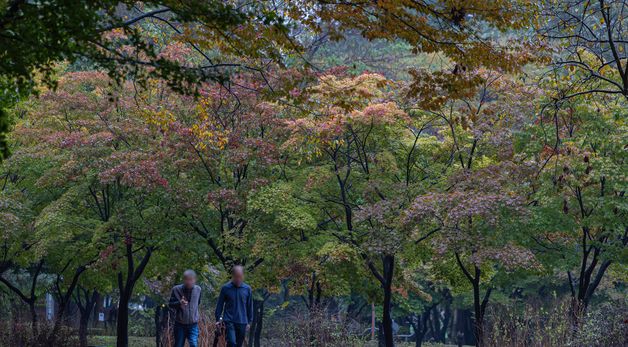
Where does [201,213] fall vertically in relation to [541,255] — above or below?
above

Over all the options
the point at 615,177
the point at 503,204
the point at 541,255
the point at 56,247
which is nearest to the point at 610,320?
the point at 503,204

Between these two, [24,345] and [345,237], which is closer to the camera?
[24,345]

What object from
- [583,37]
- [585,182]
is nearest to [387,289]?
[585,182]

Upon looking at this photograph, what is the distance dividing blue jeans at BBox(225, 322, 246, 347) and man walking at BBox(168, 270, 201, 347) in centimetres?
49

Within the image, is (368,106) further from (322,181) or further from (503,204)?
(503,204)

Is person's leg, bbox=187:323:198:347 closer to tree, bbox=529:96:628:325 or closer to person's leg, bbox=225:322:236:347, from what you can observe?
person's leg, bbox=225:322:236:347

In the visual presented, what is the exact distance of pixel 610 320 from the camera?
537 inches

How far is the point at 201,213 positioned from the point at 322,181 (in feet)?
10.1

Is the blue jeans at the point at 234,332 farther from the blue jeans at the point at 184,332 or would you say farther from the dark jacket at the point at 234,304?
the blue jeans at the point at 184,332

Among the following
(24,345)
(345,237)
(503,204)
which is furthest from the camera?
(345,237)

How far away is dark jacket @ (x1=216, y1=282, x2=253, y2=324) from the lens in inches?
442

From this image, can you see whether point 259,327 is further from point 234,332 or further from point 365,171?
point 234,332

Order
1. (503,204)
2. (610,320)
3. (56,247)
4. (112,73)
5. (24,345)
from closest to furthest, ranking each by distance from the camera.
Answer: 1. (112,73)
2. (610,320)
3. (503,204)
4. (24,345)
5. (56,247)

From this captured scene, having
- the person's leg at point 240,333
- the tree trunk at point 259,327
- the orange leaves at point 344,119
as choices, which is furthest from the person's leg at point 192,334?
the tree trunk at point 259,327
